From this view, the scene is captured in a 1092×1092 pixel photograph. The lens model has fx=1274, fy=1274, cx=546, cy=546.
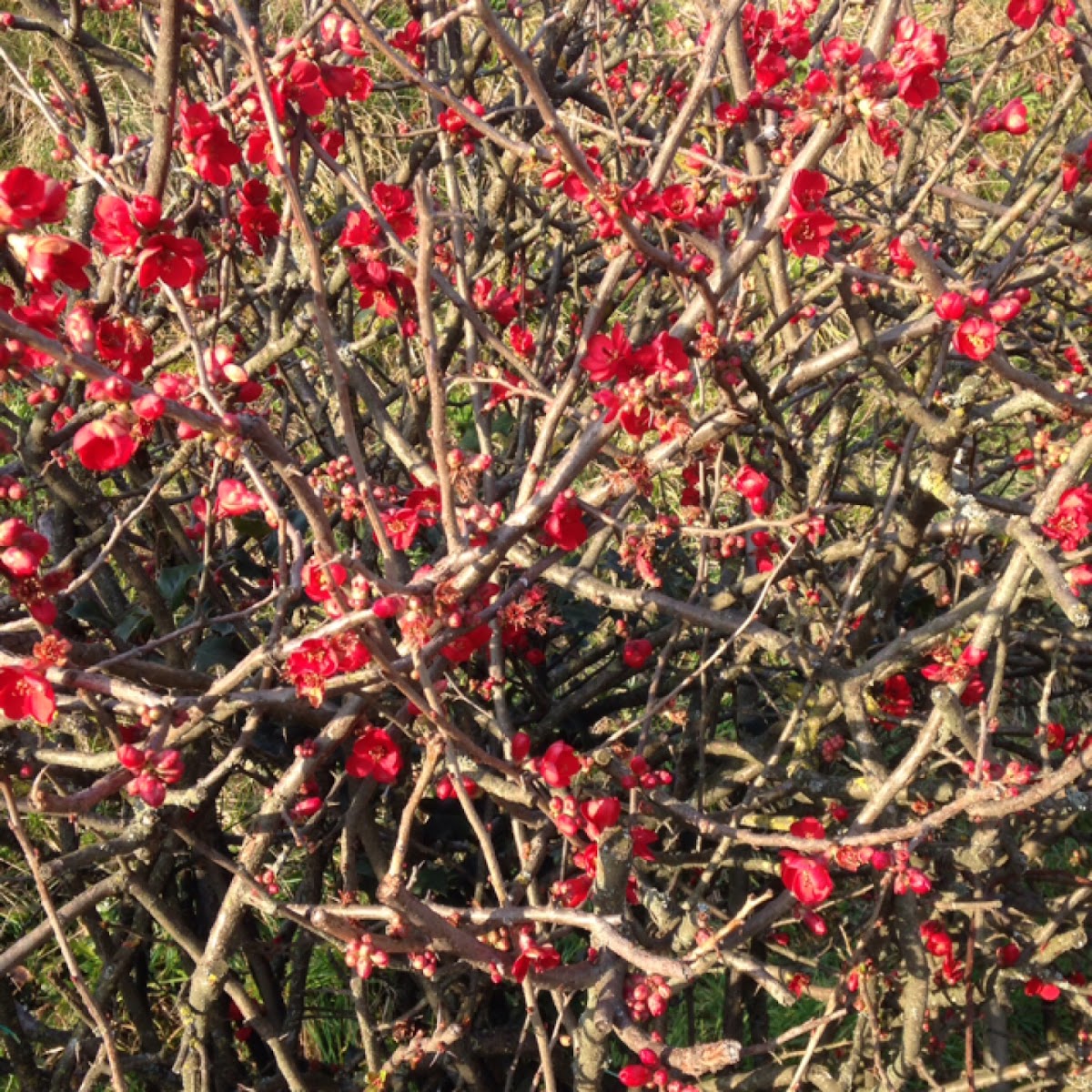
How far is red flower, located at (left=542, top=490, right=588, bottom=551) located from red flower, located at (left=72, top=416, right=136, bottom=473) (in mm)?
493

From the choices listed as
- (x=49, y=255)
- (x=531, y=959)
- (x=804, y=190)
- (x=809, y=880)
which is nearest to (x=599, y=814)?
(x=531, y=959)

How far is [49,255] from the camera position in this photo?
0.99 m

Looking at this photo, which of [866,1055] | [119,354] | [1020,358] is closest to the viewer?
[119,354]

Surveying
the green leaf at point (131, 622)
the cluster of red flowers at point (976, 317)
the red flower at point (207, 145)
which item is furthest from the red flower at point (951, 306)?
the green leaf at point (131, 622)

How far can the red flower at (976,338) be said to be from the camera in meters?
1.46

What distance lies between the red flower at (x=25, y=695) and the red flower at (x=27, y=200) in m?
0.46

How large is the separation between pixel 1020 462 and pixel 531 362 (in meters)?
0.94

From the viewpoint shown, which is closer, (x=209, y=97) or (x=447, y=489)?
(x=447, y=489)

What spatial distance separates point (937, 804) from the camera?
1.89 metres

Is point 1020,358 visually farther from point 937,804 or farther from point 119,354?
point 119,354

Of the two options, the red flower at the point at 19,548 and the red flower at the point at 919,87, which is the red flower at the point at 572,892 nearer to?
the red flower at the point at 19,548

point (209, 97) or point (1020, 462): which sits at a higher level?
point (209, 97)

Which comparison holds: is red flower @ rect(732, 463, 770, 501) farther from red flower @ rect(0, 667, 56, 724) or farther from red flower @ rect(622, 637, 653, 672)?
red flower @ rect(0, 667, 56, 724)

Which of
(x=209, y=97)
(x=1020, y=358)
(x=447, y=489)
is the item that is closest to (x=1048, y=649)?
(x=1020, y=358)
